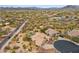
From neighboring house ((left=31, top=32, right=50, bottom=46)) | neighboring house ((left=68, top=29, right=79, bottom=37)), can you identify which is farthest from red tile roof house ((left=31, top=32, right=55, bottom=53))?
neighboring house ((left=68, top=29, right=79, bottom=37))

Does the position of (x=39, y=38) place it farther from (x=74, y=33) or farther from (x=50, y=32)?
(x=74, y=33)

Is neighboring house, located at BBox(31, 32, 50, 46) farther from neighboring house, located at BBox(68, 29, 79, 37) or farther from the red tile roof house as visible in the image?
neighboring house, located at BBox(68, 29, 79, 37)

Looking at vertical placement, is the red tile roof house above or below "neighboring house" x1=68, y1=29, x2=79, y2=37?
below

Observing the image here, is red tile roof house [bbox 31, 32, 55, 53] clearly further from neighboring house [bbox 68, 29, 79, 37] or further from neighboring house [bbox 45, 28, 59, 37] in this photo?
neighboring house [bbox 68, 29, 79, 37]

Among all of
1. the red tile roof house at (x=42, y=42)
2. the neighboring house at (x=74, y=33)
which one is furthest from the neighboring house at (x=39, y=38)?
the neighboring house at (x=74, y=33)

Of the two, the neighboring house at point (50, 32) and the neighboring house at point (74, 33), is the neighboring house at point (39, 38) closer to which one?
the neighboring house at point (50, 32)

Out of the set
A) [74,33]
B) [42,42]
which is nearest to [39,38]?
[42,42]

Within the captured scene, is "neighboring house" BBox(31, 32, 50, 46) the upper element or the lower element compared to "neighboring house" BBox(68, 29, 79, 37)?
lower
